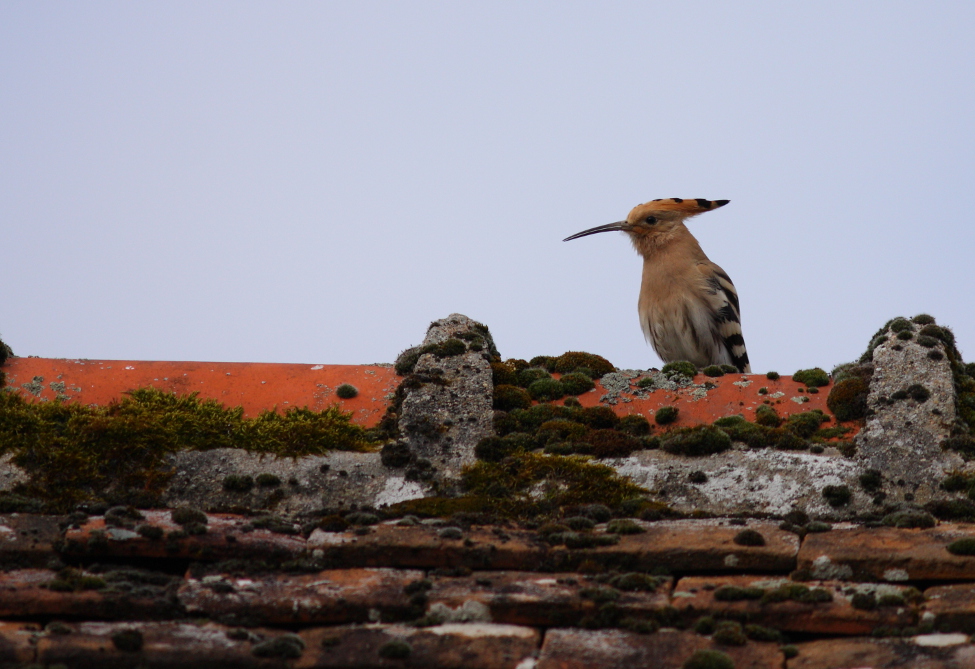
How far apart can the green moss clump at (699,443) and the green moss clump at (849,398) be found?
1.27 m

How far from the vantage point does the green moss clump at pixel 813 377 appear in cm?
866

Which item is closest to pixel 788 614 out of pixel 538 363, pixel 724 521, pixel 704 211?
pixel 724 521

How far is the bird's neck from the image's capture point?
529 inches

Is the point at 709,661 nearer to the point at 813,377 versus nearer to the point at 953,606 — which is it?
the point at 953,606

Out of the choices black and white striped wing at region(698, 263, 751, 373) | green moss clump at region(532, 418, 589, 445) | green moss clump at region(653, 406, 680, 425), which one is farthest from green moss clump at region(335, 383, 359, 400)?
black and white striped wing at region(698, 263, 751, 373)

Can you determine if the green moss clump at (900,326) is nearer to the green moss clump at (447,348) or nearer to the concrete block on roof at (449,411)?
the concrete block on roof at (449,411)

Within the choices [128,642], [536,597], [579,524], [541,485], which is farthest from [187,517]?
[541,485]

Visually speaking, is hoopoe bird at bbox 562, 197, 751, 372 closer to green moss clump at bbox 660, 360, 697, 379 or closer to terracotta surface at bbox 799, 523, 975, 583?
green moss clump at bbox 660, 360, 697, 379

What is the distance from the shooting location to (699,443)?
705 cm

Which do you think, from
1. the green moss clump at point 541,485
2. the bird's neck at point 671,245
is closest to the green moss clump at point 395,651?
the green moss clump at point 541,485

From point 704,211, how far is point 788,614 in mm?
9458

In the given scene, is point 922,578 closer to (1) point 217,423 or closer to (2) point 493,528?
(2) point 493,528

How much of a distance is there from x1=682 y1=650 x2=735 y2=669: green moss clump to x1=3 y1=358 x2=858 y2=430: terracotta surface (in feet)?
12.8

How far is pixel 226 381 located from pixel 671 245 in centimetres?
671
